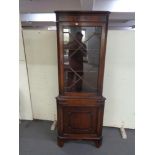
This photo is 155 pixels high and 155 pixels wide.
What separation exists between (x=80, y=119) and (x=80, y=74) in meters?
0.59

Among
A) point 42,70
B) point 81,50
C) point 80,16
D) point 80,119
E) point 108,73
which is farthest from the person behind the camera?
point 42,70

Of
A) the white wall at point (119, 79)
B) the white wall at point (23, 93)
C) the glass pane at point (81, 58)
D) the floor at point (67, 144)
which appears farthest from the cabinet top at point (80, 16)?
the floor at point (67, 144)

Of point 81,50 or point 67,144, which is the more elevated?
point 81,50

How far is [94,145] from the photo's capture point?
245 cm

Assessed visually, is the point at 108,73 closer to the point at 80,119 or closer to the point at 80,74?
the point at 80,74

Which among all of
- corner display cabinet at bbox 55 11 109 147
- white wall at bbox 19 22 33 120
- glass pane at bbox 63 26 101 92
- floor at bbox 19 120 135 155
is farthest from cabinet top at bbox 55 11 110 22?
floor at bbox 19 120 135 155

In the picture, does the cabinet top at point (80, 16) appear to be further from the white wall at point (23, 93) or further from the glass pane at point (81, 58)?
the white wall at point (23, 93)

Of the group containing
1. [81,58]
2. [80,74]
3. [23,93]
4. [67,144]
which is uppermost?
[81,58]

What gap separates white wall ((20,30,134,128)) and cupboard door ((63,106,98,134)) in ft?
1.96

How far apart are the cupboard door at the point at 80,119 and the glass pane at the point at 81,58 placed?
257mm

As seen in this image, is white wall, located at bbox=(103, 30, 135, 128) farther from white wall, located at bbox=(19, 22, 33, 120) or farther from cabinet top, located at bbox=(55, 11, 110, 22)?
white wall, located at bbox=(19, 22, 33, 120)

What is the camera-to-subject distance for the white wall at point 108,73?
2.63 metres

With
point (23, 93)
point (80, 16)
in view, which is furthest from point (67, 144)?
point (80, 16)

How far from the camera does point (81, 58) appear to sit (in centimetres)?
226
